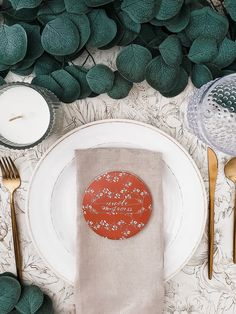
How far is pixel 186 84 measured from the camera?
73cm

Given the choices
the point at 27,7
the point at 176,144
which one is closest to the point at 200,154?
the point at 176,144

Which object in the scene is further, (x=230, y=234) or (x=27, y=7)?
(x=230, y=234)

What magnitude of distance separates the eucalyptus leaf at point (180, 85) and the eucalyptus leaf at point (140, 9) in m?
0.08

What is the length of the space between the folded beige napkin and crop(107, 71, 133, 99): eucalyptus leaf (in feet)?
0.24

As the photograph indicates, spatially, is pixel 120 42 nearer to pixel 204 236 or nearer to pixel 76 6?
pixel 76 6

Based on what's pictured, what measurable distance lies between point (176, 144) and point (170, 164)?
0.10 ft

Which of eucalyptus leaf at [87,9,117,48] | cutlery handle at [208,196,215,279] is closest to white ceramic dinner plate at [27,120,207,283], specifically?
cutlery handle at [208,196,215,279]

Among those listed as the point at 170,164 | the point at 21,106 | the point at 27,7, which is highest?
the point at 27,7

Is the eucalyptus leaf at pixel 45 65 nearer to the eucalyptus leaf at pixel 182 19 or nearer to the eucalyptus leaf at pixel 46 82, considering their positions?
the eucalyptus leaf at pixel 46 82

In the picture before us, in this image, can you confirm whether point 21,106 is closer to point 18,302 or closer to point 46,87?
point 46,87

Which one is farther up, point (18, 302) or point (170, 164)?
point (170, 164)

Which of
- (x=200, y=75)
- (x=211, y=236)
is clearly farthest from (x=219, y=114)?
(x=211, y=236)

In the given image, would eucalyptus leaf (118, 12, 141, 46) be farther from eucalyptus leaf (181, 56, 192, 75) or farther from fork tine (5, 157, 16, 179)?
fork tine (5, 157, 16, 179)

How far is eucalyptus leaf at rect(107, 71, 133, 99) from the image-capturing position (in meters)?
0.73
